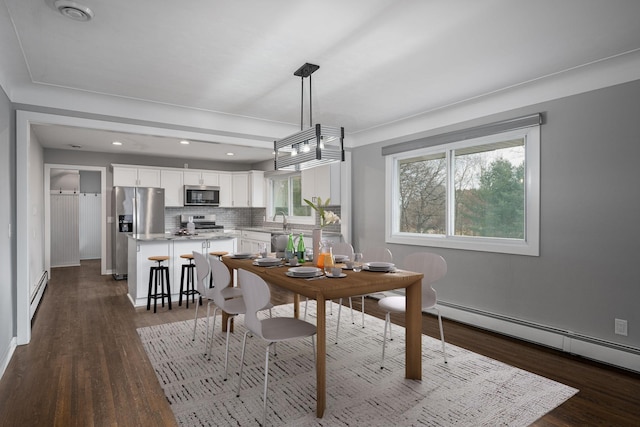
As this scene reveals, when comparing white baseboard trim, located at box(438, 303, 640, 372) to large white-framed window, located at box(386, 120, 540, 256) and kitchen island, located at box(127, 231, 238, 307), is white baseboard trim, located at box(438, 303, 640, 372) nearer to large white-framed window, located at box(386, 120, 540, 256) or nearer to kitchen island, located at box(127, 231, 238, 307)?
large white-framed window, located at box(386, 120, 540, 256)

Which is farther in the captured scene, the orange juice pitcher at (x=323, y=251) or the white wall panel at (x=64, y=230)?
the white wall panel at (x=64, y=230)

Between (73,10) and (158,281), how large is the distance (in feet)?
11.6

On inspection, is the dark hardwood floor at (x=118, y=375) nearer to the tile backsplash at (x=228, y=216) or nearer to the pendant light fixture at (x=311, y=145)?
the pendant light fixture at (x=311, y=145)

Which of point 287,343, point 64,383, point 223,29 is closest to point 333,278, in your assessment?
point 287,343

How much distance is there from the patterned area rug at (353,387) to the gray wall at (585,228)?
2.79ft

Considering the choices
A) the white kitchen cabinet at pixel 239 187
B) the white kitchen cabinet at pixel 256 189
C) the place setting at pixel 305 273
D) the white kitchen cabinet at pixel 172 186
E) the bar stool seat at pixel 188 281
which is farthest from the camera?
the white kitchen cabinet at pixel 239 187

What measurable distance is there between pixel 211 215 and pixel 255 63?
5.66 meters

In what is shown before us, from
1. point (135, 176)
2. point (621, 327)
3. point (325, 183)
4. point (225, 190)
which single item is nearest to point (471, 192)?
point (621, 327)

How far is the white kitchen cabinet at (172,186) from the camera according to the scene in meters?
7.27

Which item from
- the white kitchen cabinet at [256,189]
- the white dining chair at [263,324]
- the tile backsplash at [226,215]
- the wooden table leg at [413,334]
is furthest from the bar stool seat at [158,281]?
the white kitchen cabinet at [256,189]

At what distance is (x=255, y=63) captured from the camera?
2941mm

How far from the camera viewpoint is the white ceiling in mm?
2168

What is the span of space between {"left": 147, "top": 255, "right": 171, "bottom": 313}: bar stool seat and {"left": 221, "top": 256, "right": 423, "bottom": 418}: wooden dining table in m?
2.25

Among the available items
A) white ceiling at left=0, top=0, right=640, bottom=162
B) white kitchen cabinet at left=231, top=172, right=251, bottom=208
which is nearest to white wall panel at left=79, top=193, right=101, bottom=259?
white kitchen cabinet at left=231, top=172, right=251, bottom=208
